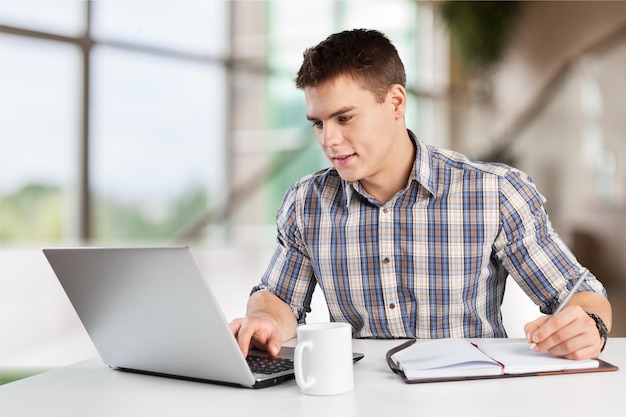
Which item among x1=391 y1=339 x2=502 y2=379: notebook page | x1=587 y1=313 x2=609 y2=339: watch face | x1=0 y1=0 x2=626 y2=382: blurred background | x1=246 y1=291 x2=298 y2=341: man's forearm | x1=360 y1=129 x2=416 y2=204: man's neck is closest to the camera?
x1=391 y1=339 x2=502 y2=379: notebook page

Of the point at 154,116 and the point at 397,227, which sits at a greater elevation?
the point at 154,116

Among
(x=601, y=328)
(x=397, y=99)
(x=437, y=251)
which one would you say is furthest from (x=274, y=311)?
(x=601, y=328)

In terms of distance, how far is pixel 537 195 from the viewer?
152cm

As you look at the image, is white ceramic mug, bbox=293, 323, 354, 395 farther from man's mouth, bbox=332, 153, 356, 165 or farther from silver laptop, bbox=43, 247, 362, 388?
man's mouth, bbox=332, 153, 356, 165

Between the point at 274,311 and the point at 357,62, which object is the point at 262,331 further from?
the point at 357,62

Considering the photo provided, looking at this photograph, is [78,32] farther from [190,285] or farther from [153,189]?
[190,285]

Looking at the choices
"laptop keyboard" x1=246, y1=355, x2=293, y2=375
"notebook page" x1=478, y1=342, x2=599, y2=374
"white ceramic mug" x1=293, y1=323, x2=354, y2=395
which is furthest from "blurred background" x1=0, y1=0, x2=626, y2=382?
"white ceramic mug" x1=293, y1=323, x2=354, y2=395

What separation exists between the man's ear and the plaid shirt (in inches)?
3.0

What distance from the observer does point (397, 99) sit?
1624mm

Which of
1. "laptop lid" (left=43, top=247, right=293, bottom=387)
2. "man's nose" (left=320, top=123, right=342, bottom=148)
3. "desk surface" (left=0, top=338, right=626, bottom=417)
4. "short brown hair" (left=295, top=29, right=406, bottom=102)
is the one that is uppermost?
"short brown hair" (left=295, top=29, right=406, bottom=102)

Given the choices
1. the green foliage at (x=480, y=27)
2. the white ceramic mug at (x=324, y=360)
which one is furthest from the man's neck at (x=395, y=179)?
the green foliage at (x=480, y=27)

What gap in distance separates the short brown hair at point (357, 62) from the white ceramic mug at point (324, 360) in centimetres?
72

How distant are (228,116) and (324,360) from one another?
4277 mm

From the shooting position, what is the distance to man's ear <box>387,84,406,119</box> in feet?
5.27
